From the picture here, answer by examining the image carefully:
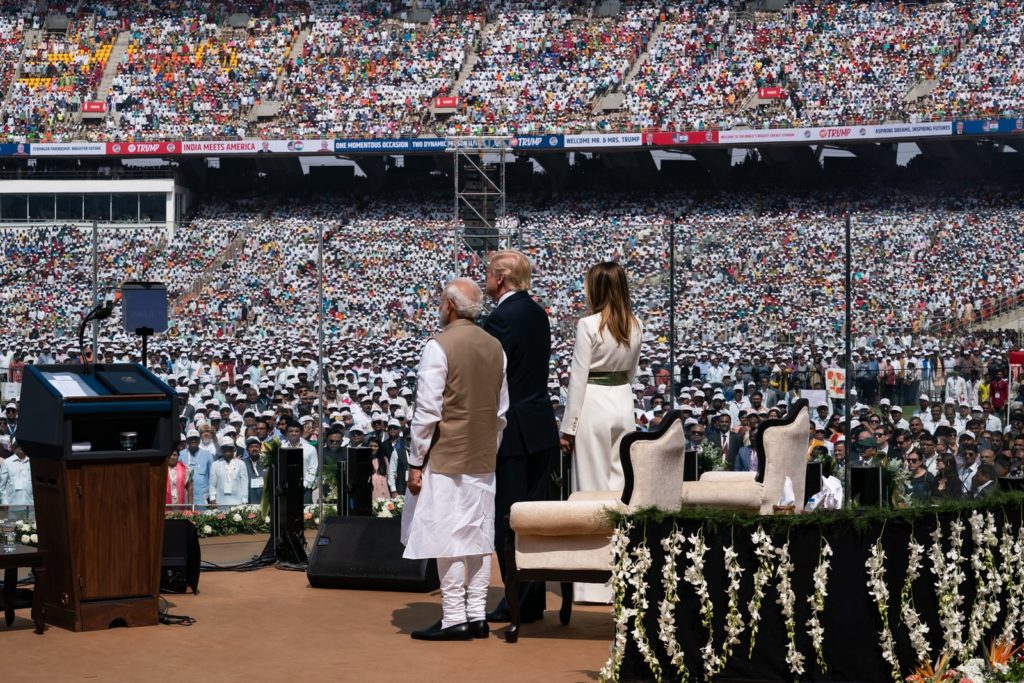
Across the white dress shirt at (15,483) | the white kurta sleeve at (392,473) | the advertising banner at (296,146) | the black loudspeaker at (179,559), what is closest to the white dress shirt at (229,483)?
the white kurta sleeve at (392,473)

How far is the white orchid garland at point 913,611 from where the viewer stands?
5.48 meters

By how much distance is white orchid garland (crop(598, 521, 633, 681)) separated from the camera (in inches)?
219

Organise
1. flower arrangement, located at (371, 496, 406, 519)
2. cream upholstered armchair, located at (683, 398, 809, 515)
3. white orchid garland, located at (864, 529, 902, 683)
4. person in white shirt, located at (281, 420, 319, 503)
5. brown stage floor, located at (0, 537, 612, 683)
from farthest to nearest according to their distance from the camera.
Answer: person in white shirt, located at (281, 420, 319, 503) → flower arrangement, located at (371, 496, 406, 519) → cream upholstered armchair, located at (683, 398, 809, 515) → brown stage floor, located at (0, 537, 612, 683) → white orchid garland, located at (864, 529, 902, 683)

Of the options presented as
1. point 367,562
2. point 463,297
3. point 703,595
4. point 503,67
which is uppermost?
point 503,67

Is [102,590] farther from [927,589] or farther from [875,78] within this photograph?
[875,78]

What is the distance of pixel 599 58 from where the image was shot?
41969 mm

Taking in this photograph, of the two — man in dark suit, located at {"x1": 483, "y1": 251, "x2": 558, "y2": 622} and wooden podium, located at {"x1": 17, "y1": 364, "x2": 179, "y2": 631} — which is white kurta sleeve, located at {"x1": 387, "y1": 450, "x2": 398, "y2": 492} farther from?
wooden podium, located at {"x1": 17, "y1": 364, "x2": 179, "y2": 631}

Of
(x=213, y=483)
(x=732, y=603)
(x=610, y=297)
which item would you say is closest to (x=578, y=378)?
(x=610, y=297)


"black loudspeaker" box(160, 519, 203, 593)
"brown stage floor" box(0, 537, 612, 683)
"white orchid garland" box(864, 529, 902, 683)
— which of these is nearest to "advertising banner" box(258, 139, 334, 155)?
"black loudspeaker" box(160, 519, 203, 593)

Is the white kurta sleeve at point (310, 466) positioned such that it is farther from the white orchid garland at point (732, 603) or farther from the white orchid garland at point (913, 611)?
the white orchid garland at point (913, 611)

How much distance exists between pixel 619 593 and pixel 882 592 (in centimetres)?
99

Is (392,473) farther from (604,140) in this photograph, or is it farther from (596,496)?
(604,140)

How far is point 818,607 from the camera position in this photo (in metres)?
5.50

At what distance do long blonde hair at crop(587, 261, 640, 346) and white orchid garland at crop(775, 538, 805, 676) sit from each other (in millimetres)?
2406
